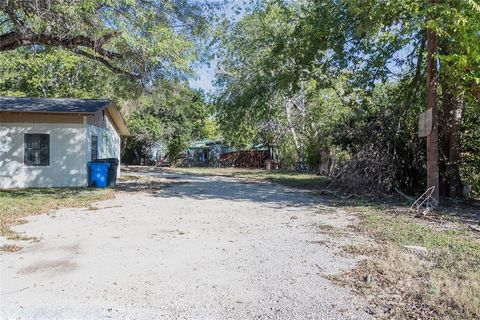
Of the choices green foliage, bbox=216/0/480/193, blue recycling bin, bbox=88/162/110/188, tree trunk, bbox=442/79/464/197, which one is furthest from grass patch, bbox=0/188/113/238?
tree trunk, bbox=442/79/464/197

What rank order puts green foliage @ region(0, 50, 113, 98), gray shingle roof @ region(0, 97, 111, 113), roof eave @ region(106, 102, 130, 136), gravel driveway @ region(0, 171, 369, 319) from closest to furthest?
gravel driveway @ region(0, 171, 369, 319), gray shingle roof @ region(0, 97, 111, 113), roof eave @ region(106, 102, 130, 136), green foliage @ region(0, 50, 113, 98)

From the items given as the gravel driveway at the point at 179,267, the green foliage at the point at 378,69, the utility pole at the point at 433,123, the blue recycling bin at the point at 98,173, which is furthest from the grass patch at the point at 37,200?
the utility pole at the point at 433,123

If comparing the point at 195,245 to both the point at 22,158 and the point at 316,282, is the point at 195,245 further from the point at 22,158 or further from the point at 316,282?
the point at 22,158

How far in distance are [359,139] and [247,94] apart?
639 centimetres

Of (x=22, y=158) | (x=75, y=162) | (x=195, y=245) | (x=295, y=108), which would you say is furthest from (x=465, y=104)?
(x=295, y=108)

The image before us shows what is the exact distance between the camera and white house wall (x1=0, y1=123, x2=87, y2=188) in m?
16.3

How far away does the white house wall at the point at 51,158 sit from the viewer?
1627 cm

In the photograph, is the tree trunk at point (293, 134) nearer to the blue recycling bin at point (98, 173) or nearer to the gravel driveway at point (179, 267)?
the blue recycling bin at point (98, 173)

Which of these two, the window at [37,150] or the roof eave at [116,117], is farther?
the roof eave at [116,117]

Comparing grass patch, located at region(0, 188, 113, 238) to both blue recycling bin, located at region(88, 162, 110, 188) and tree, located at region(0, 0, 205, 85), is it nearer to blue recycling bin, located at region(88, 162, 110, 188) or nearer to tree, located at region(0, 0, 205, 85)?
blue recycling bin, located at region(88, 162, 110, 188)

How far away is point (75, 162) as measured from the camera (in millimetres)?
16594

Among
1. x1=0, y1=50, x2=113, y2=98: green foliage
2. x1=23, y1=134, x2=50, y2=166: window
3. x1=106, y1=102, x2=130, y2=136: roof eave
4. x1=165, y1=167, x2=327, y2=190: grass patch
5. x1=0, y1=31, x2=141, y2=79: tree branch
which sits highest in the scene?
x1=0, y1=50, x2=113, y2=98: green foliage

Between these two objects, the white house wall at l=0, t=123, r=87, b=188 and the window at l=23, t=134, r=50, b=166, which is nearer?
the white house wall at l=0, t=123, r=87, b=188

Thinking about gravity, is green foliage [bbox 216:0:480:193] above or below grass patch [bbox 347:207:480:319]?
above
